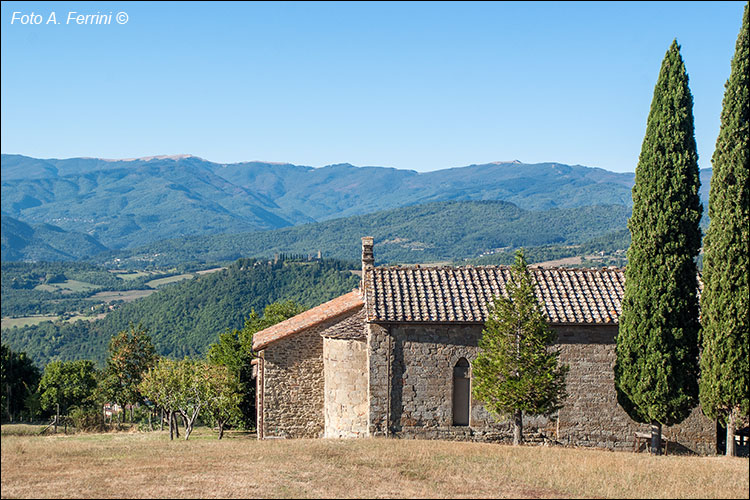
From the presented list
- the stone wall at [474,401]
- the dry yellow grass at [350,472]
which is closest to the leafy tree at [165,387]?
the stone wall at [474,401]

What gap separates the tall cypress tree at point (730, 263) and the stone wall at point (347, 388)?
9918mm

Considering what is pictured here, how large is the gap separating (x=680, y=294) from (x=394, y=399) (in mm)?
8868

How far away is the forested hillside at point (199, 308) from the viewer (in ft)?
423

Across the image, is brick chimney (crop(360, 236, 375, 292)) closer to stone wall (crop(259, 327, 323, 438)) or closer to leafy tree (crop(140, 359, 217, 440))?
stone wall (crop(259, 327, 323, 438))

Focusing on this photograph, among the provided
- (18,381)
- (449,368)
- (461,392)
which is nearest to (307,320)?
(449,368)

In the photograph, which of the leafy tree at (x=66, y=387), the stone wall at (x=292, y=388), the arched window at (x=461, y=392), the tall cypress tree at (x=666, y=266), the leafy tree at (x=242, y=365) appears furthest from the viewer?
the leafy tree at (x=66, y=387)

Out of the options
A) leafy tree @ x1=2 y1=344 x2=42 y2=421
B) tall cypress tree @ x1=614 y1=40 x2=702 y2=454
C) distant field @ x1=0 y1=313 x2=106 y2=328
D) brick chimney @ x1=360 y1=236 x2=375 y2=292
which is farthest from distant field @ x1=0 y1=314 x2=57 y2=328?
tall cypress tree @ x1=614 y1=40 x2=702 y2=454

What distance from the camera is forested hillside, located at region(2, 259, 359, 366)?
128875 millimetres

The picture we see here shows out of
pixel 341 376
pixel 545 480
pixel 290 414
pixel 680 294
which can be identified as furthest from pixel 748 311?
pixel 290 414

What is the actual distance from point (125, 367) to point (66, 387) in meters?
3.49

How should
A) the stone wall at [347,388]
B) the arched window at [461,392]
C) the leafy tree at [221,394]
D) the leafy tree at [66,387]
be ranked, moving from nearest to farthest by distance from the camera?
the arched window at [461,392]
the stone wall at [347,388]
the leafy tree at [221,394]
the leafy tree at [66,387]

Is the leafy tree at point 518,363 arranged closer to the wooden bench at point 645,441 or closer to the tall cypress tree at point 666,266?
the tall cypress tree at point 666,266

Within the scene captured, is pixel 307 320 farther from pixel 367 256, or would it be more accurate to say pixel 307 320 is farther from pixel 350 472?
pixel 350 472

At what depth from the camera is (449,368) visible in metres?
24.1
